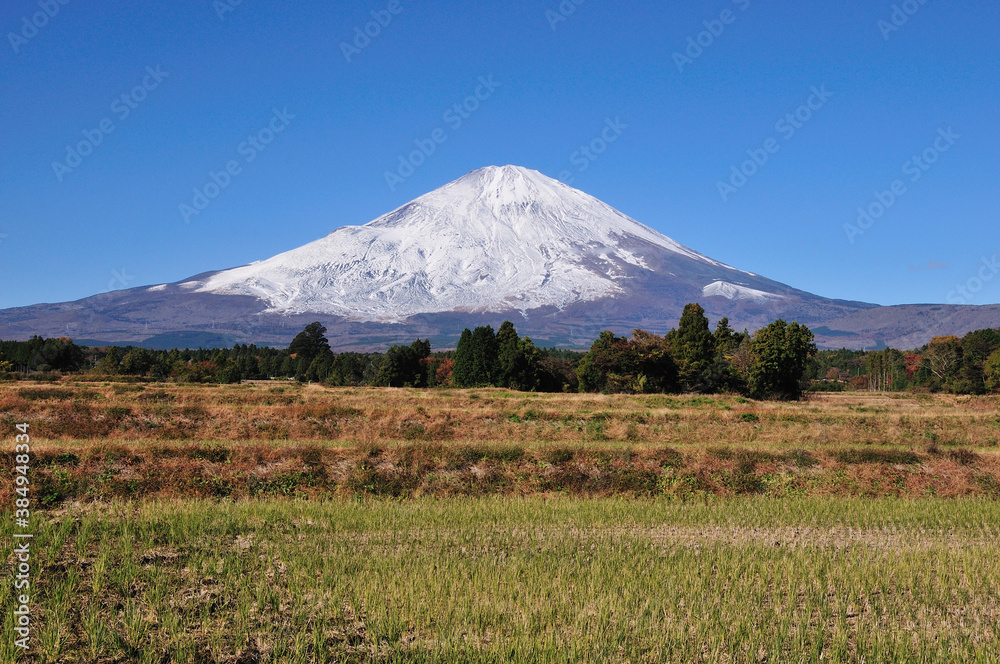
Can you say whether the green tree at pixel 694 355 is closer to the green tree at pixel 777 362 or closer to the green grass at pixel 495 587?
the green tree at pixel 777 362

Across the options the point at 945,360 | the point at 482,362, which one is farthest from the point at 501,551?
the point at 945,360

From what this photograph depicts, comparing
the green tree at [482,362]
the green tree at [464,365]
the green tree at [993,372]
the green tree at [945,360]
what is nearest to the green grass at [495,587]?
the green tree at [482,362]

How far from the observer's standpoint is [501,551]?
12.0 m

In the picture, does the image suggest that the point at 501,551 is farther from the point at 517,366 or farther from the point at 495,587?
the point at 517,366

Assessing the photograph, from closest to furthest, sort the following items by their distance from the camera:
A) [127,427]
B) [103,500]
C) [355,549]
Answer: [355,549] < [103,500] < [127,427]

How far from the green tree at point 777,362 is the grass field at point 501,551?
3886cm

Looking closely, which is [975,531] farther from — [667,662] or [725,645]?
[667,662]

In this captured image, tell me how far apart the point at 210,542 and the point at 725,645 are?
8.32 meters

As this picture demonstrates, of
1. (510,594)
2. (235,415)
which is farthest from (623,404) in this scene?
(510,594)

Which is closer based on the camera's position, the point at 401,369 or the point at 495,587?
the point at 495,587

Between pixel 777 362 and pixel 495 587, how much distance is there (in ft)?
190

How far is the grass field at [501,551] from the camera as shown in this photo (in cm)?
829

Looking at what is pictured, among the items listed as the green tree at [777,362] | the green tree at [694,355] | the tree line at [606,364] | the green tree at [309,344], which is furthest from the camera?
the green tree at [309,344]

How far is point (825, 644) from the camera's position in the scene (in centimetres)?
873
